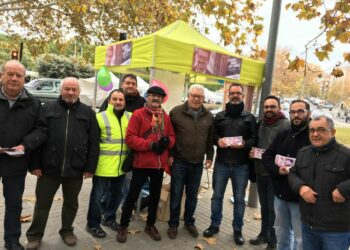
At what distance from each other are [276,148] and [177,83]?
433cm

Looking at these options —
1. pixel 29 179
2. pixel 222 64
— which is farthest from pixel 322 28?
pixel 29 179

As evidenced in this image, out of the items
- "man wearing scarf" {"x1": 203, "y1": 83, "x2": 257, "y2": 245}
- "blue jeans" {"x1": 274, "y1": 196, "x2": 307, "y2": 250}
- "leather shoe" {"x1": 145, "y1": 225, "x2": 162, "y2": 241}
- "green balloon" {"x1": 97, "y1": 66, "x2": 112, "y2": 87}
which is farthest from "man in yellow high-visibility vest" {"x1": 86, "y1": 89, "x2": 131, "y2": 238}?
"green balloon" {"x1": 97, "y1": 66, "x2": 112, "y2": 87}

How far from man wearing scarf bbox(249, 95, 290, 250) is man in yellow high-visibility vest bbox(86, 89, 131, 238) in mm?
1707

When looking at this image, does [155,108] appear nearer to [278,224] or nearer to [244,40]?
[278,224]

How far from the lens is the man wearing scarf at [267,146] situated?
3889mm

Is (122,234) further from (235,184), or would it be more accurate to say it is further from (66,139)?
(235,184)

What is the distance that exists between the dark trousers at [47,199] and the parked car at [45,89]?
14.3m

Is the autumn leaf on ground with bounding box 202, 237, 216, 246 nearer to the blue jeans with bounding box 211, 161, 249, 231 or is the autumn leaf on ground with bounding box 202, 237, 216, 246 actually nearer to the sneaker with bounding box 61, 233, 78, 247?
the blue jeans with bounding box 211, 161, 249, 231

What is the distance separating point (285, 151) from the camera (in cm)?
336

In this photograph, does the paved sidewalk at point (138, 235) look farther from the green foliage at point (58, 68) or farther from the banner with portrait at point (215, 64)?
the green foliage at point (58, 68)

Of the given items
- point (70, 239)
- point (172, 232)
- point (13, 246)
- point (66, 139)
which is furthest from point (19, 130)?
point (172, 232)

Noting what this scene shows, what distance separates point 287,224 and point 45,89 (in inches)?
646

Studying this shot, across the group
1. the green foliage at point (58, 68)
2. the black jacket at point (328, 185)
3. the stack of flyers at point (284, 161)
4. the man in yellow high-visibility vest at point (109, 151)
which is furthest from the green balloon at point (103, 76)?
the green foliage at point (58, 68)

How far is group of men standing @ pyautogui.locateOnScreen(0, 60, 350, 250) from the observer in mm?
2705
